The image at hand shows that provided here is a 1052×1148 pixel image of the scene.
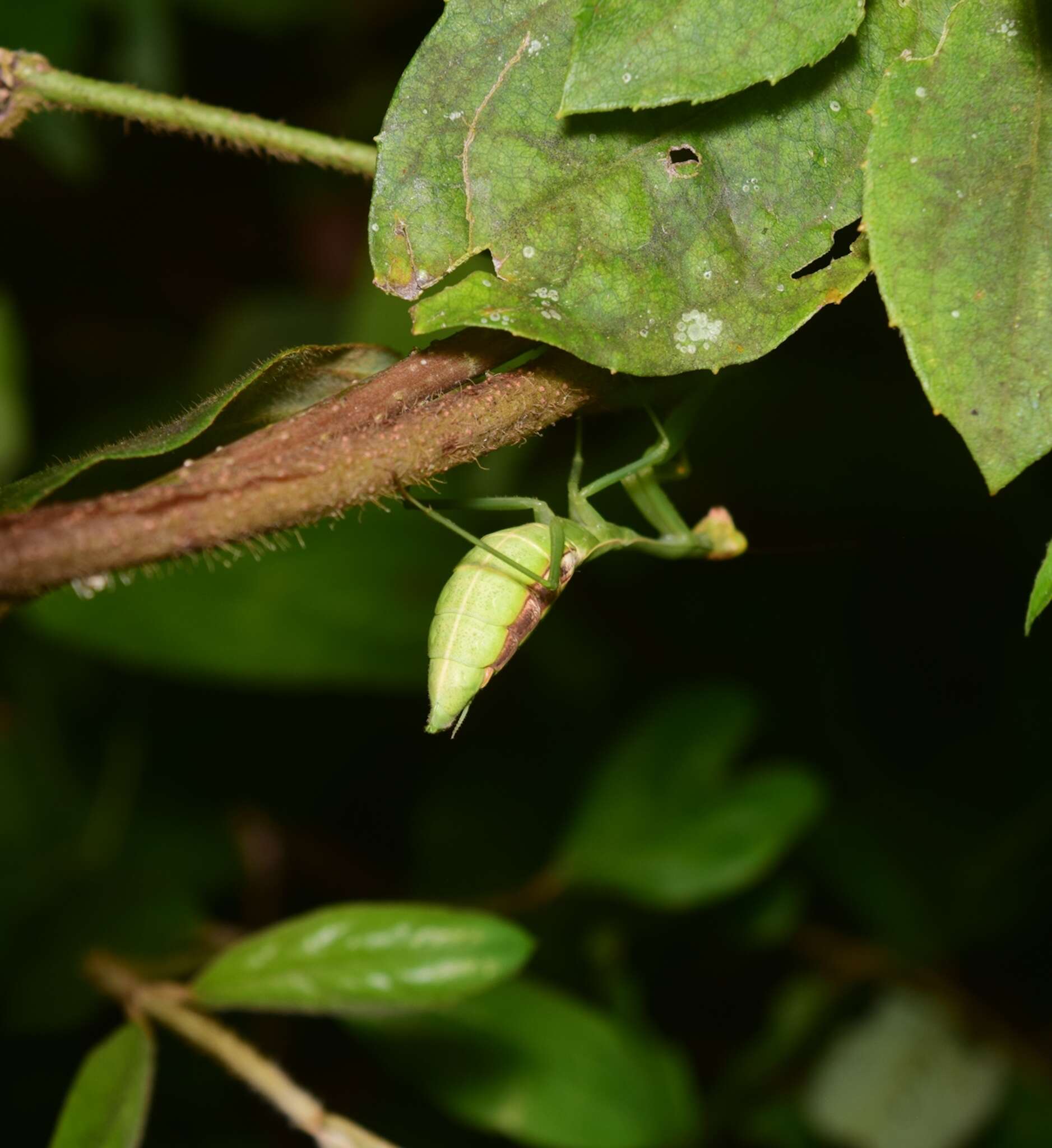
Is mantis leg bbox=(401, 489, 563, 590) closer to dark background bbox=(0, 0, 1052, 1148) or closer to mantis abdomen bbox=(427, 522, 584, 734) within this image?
mantis abdomen bbox=(427, 522, 584, 734)

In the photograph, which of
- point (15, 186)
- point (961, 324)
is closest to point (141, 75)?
point (15, 186)

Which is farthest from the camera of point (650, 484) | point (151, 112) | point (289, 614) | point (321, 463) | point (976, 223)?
point (289, 614)

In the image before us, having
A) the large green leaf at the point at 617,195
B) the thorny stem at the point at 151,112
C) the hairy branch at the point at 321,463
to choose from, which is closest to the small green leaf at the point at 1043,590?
the large green leaf at the point at 617,195

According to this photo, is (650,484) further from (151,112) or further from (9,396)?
(9,396)

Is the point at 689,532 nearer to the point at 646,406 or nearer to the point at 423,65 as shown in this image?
the point at 646,406

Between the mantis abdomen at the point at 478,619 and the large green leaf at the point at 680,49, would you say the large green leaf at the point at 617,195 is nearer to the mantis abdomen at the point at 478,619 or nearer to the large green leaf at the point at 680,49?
the large green leaf at the point at 680,49

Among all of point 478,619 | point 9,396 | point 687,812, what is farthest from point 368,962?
point 9,396
